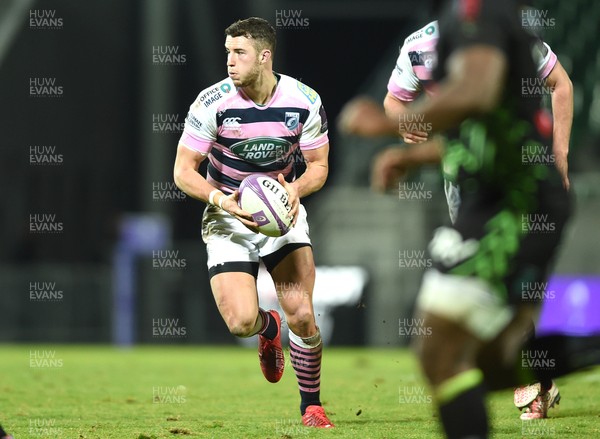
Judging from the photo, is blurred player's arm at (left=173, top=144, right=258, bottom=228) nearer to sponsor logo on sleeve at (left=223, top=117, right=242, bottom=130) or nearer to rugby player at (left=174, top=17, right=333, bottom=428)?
rugby player at (left=174, top=17, right=333, bottom=428)

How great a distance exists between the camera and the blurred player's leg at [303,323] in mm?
7926

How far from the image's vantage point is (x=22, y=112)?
27547 mm

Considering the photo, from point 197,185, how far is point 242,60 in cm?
85

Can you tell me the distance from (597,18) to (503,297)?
17.7 metres

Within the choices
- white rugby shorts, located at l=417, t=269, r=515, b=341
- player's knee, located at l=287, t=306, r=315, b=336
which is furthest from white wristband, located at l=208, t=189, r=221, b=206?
white rugby shorts, located at l=417, t=269, r=515, b=341

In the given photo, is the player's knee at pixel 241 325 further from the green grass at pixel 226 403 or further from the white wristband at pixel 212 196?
the white wristband at pixel 212 196

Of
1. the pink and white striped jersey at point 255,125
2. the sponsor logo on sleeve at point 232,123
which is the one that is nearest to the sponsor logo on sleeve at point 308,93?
the pink and white striped jersey at point 255,125

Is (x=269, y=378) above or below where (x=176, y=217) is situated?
above

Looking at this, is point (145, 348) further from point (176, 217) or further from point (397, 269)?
point (176, 217)

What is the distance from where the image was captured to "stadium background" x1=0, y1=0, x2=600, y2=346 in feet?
67.6

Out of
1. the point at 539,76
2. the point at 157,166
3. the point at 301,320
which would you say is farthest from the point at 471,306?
the point at 157,166

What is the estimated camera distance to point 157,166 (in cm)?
2303

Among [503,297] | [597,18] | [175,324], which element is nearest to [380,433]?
[503,297]

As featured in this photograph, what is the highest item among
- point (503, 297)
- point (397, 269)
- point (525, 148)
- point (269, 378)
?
point (525, 148)
